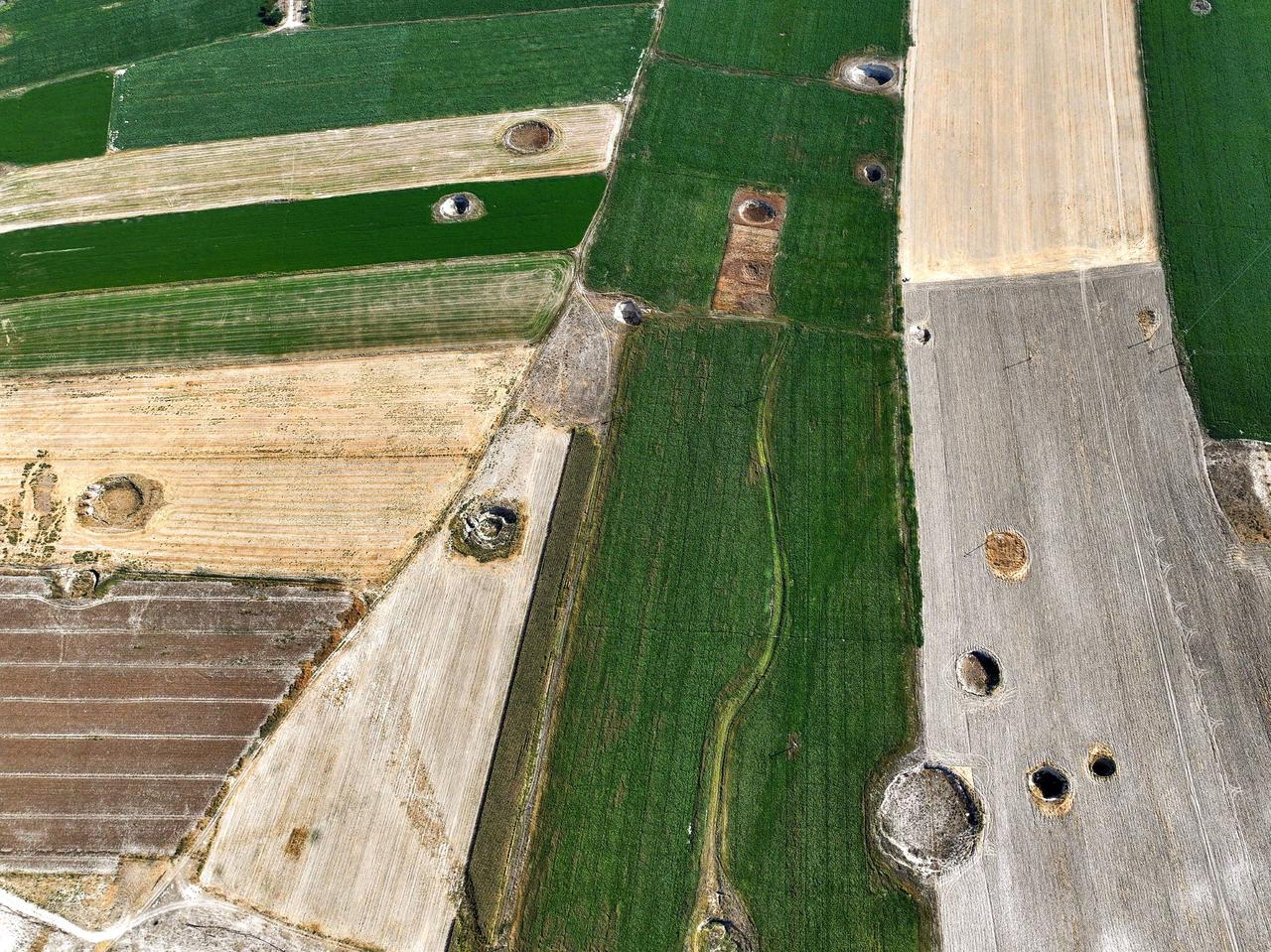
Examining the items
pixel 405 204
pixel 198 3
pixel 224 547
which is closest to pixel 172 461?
pixel 224 547

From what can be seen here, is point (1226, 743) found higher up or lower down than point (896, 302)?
lower down

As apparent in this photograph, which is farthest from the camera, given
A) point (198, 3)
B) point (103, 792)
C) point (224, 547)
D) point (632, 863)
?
point (198, 3)

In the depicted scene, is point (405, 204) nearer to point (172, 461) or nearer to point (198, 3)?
point (172, 461)

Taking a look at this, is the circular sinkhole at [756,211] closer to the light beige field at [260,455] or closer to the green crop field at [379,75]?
the green crop field at [379,75]

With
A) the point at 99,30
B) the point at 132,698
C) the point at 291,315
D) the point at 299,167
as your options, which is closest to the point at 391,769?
the point at 132,698

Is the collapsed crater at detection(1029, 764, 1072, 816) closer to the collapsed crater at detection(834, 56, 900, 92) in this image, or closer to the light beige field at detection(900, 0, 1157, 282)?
the light beige field at detection(900, 0, 1157, 282)

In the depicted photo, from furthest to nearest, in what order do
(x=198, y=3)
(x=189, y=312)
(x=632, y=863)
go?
(x=198, y=3) → (x=189, y=312) → (x=632, y=863)
